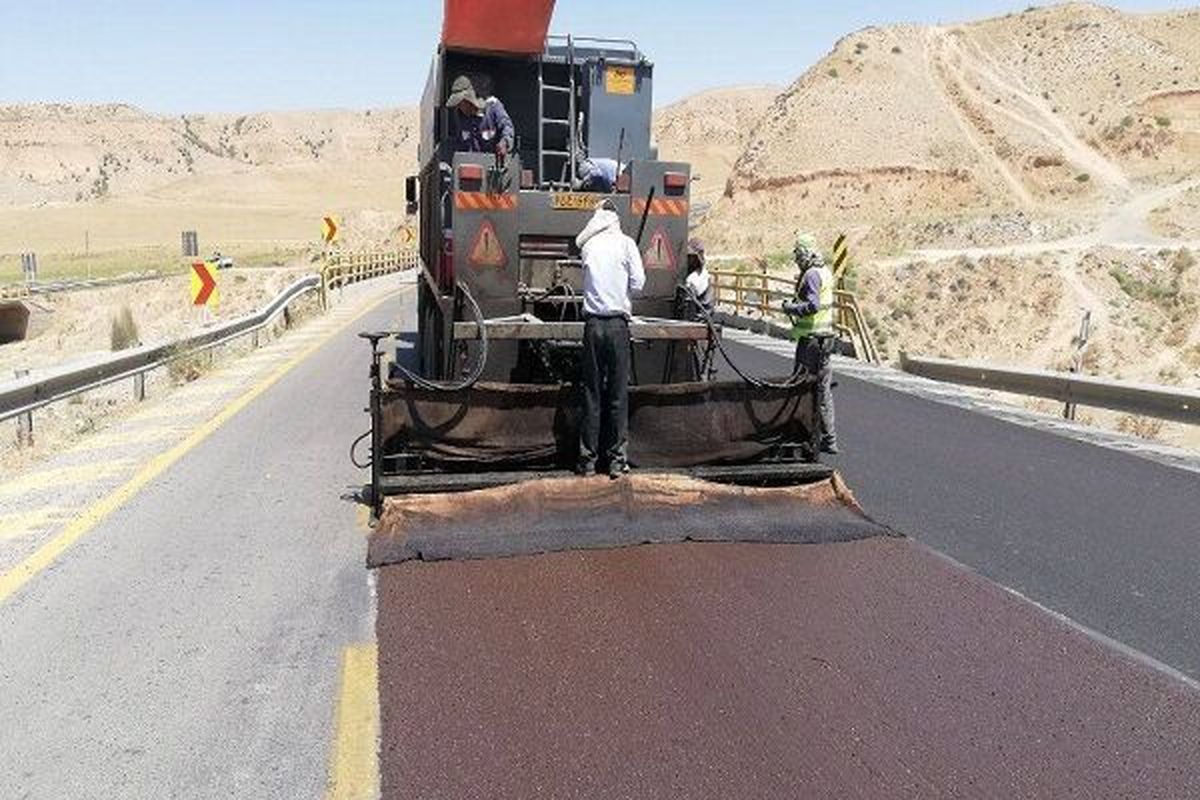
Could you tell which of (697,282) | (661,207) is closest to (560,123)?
(697,282)

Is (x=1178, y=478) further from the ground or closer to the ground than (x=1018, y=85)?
closer to the ground

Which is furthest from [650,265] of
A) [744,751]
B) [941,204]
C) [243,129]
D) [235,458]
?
[243,129]

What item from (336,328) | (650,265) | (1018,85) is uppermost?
(1018,85)

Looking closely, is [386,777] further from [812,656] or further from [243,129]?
[243,129]

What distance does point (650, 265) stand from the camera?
925 centimetres

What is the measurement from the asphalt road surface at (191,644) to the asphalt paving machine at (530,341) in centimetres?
89

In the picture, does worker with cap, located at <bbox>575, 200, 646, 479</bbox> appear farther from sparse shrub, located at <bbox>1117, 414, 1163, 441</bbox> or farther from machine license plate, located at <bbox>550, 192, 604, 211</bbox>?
sparse shrub, located at <bbox>1117, 414, 1163, 441</bbox>

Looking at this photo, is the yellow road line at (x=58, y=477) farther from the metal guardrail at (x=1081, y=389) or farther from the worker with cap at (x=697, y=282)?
the metal guardrail at (x=1081, y=389)

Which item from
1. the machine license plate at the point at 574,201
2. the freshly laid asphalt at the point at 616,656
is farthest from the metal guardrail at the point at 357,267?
the freshly laid asphalt at the point at 616,656

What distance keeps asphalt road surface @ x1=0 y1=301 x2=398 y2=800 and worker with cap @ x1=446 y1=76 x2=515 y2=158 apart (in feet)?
13.8

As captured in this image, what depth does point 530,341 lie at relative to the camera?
8906 millimetres

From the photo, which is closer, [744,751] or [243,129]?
[744,751]

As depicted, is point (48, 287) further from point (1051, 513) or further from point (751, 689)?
point (751, 689)

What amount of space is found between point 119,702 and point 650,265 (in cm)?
576
